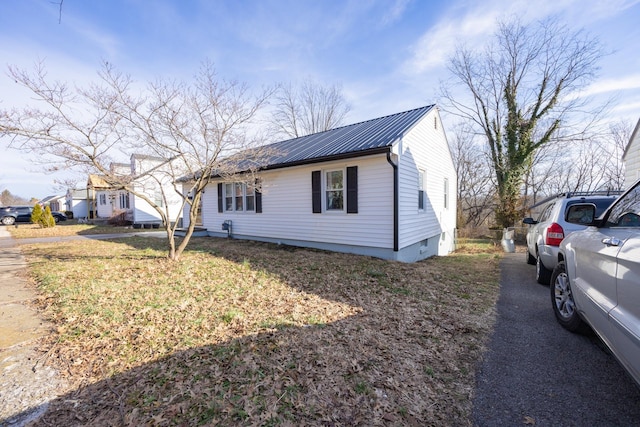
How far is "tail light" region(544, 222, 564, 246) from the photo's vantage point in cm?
518

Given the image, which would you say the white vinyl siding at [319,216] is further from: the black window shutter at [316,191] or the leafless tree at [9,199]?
the leafless tree at [9,199]

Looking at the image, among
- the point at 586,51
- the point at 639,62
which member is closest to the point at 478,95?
the point at 586,51

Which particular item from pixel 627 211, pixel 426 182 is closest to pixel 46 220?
pixel 426 182

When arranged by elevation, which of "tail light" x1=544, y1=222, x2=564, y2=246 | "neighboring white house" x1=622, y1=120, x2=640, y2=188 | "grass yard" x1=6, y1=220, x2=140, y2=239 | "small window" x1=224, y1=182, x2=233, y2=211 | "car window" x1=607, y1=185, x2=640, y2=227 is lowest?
"grass yard" x1=6, y1=220, x2=140, y2=239

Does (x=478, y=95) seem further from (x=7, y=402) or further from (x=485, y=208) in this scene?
(x=7, y=402)

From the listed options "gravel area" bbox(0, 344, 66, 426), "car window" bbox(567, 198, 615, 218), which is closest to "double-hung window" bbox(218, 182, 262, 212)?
→ "gravel area" bbox(0, 344, 66, 426)

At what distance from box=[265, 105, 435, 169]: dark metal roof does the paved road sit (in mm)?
4876

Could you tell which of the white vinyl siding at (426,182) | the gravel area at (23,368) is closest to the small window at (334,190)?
the white vinyl siding at (426,182)

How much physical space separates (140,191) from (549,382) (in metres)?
9.03

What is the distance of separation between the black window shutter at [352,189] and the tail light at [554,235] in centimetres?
427

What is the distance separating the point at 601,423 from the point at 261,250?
310 inches

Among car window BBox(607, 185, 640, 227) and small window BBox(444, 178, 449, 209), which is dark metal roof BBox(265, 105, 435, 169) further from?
car window BBox(607, 185, 640, 227)

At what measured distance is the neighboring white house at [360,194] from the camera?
7.70 meters

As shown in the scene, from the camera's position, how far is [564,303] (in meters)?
3.70
